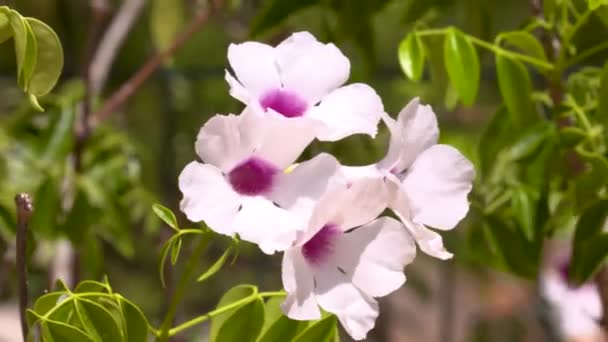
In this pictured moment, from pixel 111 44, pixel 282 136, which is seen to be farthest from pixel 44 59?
pixel 111 44

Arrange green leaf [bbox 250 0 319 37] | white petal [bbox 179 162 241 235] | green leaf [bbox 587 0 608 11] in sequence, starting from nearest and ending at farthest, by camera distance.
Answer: white petal [bbox 179 162 241 235], green leaf [bbox 587 0 608 11], green leaf [bbox 250 0 319 37]

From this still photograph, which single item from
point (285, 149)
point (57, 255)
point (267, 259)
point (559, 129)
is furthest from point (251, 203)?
point (267, 259)

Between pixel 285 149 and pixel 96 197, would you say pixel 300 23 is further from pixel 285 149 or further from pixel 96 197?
pixel 285 149

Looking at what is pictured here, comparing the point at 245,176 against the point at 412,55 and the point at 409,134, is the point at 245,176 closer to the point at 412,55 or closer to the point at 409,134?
the point at 409,134

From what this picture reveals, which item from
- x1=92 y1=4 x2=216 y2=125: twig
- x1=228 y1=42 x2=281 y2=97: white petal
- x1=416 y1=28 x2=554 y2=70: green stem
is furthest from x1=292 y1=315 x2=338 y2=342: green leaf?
x1=92 y1=4 x2=216 y2=125: twig

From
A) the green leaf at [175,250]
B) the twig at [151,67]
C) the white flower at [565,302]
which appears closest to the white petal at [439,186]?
the green leaf at [175,250]

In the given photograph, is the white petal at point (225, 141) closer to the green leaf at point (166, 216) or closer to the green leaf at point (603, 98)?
the green leaf at point (166, 216)

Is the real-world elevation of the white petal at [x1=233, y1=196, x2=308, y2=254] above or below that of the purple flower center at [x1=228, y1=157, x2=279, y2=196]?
below

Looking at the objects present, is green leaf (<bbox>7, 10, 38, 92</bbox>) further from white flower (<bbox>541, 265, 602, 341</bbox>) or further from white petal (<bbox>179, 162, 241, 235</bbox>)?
white flower (<bbox>541, 265, 602, 341</bbox>)
